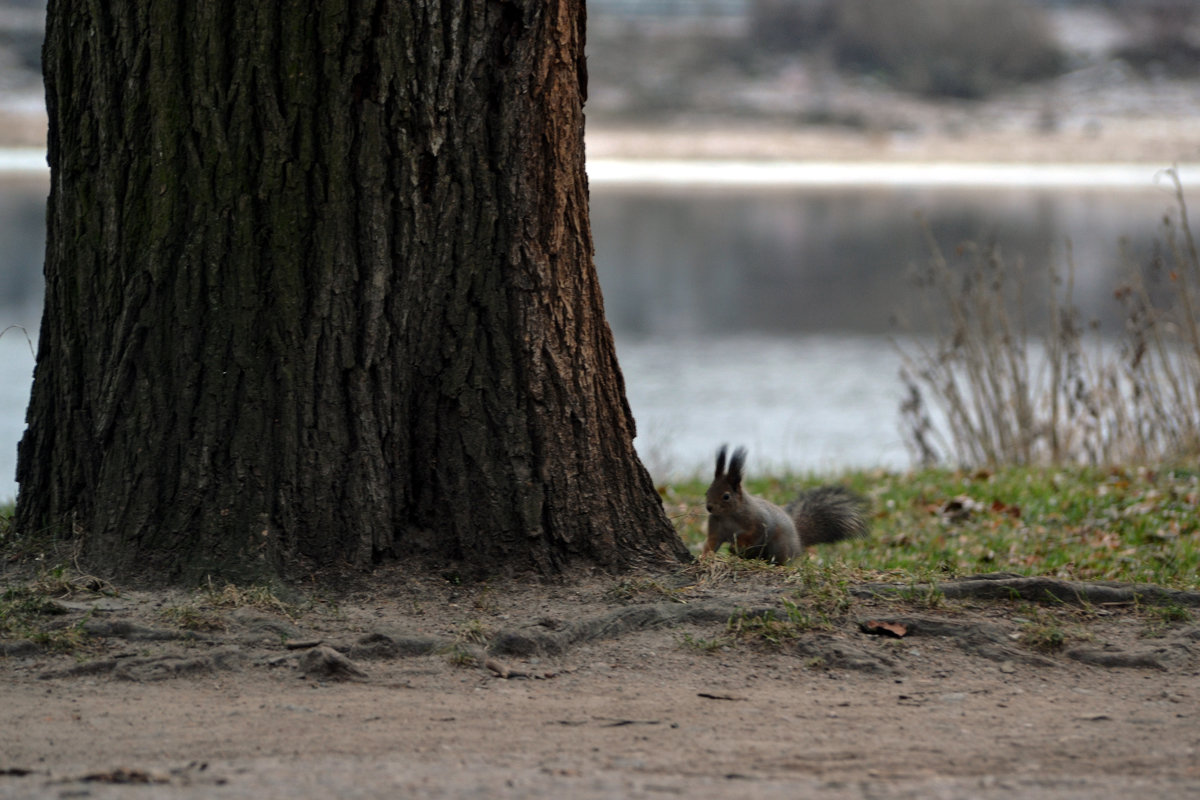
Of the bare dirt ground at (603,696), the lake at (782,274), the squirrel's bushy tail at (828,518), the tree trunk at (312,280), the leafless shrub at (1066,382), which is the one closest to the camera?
the bare dirt ground at (603,696)

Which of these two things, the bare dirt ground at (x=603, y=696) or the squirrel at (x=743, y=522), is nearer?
the bare dirt ground at (x=603, y=696)

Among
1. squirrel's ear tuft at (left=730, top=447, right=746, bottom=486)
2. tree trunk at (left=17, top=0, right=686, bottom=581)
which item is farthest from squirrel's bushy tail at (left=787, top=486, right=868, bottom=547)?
tree trunk at (left=17, top=0, right=686, bottom=581)

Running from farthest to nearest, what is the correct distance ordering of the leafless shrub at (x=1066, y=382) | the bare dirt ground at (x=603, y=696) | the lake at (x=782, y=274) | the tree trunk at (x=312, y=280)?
the lake at (x=782, y=274)
the leafless shrub at (x=1066, y=382)
the tree trunk at (x=312, y=280)
the bare dirt ground at (x=603, y=696)

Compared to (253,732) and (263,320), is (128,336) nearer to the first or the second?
(263,320)

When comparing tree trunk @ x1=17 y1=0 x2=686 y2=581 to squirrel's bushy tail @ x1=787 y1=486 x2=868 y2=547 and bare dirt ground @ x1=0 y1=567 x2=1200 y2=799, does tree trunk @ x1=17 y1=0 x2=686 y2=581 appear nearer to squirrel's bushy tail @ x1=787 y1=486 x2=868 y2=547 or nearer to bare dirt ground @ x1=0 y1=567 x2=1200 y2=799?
bare dirt ground @ x1=0 y1=567 x2=1200 y2=799

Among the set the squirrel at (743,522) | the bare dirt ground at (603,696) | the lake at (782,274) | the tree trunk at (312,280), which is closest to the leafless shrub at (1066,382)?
the lake at (782,274)

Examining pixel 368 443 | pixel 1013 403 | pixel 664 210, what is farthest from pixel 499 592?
pixel 664 210

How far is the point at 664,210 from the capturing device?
3488 centimetres

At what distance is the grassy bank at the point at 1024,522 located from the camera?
6.11m

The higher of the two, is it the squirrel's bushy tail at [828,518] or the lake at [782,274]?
the lake at [782,274]

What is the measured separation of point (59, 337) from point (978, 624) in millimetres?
3339

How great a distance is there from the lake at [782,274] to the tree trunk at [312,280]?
17.5 feet

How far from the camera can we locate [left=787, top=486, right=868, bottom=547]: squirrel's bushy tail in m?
6.04

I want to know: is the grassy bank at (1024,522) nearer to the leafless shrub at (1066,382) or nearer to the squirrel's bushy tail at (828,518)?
the squirrel's bushy tail at (828,518)
